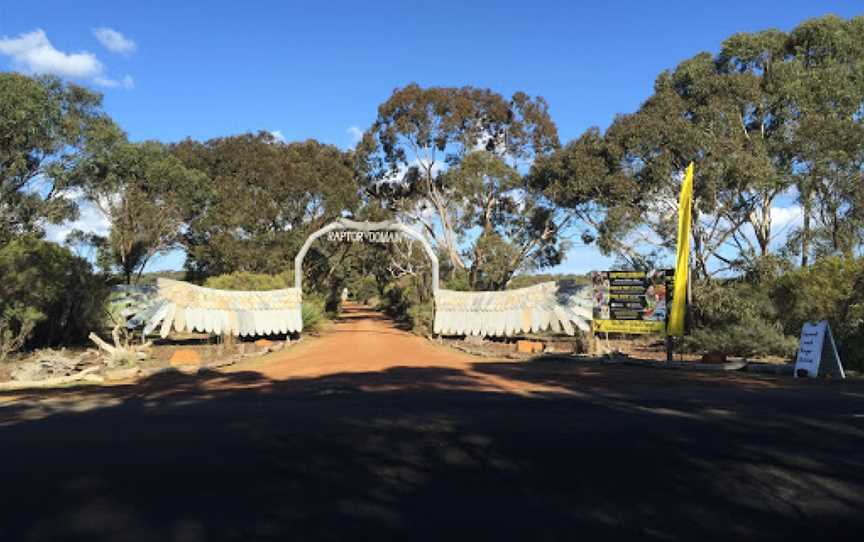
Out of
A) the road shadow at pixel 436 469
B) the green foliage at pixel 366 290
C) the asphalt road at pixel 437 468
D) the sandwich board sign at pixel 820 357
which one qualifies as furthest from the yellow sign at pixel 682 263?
the green foliage at pixel 366 290

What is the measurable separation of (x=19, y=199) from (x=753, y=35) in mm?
31627

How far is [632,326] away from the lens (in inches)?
746

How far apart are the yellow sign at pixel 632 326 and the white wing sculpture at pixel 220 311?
12.5 meters

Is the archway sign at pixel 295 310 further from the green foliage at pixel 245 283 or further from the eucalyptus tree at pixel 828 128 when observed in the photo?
the eucalyptus tree at pixel 828 128

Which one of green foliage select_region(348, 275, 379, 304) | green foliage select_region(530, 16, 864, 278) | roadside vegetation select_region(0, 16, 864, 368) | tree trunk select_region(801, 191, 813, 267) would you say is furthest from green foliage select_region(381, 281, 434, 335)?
green foliage select_region(348, 275, 379, 304)

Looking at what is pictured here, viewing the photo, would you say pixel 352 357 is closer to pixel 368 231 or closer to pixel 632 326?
pixel 632 326

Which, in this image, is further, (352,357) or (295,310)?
(295,310)

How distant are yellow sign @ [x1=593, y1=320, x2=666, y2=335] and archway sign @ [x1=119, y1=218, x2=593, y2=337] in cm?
213

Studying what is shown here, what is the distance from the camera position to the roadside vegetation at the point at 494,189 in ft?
69.7

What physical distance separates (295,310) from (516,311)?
887 cm

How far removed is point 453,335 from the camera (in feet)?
92.8

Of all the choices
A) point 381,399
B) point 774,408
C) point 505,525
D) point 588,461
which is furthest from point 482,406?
point 505,525

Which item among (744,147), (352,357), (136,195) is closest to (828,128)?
(744,147)

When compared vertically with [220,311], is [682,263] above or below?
above
